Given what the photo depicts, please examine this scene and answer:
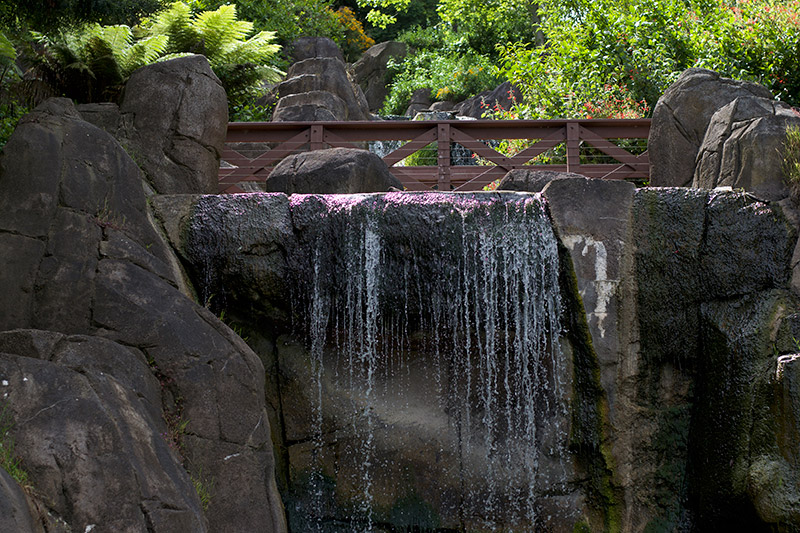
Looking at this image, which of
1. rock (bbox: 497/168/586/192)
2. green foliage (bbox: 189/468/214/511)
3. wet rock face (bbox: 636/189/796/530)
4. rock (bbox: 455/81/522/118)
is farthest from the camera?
rock (bbox: 455/81/522/118)

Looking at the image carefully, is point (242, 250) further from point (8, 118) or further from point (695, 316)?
point (695, 316)

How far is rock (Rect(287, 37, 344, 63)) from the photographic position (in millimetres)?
21672

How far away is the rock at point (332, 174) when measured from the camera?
8297 mm

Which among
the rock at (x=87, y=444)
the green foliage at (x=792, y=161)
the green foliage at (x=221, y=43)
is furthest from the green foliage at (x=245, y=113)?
the rock at (x=87, y=444)

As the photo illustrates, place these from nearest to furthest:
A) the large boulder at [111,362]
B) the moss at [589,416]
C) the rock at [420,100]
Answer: the large boulder at [111,362], the moss at [589,416], the rock at [420,100]

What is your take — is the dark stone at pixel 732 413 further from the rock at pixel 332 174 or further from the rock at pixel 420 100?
the rock at pixel 420 100

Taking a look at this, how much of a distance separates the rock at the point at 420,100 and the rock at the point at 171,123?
49.7 feet

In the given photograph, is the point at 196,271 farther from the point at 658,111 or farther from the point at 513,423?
the point at 658,111

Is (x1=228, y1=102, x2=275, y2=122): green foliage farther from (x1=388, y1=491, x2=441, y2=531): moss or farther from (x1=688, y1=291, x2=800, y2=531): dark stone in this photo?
(x1=688, y1=291, x2=800, y2=531): dark stone

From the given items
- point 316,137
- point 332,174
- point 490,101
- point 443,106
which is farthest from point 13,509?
point 443,106

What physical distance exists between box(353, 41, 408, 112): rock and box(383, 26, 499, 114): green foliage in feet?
1.09

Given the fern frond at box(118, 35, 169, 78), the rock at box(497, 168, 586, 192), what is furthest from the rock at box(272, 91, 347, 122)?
the rock at box(497, 168, 586, 192)

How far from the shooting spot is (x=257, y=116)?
47.6ft

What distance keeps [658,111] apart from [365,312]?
5040 millimetres
